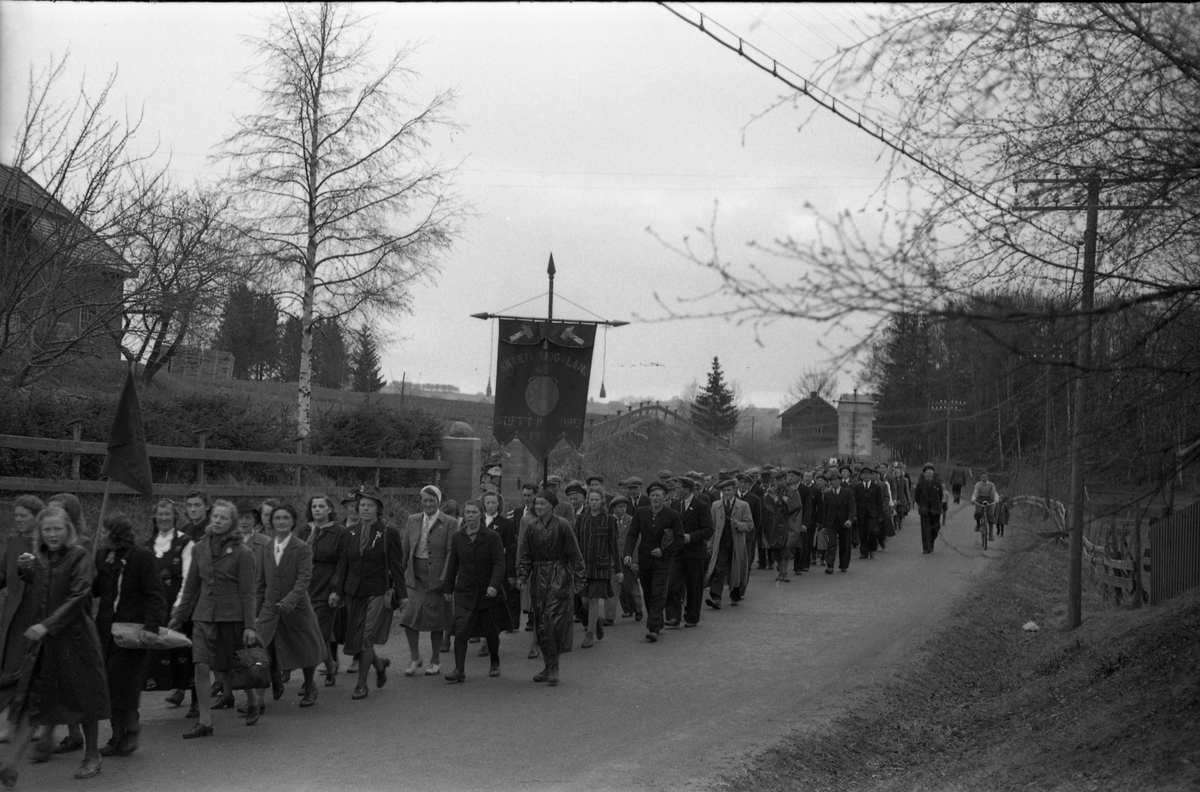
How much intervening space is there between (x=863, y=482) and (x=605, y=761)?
710 inches

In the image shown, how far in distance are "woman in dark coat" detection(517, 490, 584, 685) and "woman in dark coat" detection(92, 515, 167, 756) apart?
4273mm

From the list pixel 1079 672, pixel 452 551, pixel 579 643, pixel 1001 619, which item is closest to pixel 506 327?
pixel 579 643

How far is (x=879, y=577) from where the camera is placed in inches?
886

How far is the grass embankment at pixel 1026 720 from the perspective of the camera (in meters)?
8.20

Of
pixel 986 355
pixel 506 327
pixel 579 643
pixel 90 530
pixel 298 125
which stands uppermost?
pixel 298 125

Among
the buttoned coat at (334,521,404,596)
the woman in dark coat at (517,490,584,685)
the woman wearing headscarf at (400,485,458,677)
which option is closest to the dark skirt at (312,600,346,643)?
the buttoned coat at (334,521,404,596)

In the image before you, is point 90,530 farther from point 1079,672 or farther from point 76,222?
point 1079,672

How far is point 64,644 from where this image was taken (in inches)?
306

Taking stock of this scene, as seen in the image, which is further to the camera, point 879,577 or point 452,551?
point 879,577

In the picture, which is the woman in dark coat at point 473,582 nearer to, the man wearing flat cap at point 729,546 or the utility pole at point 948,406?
the utility pole at point 948,406

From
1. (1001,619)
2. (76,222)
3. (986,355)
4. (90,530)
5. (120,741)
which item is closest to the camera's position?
(986,355)

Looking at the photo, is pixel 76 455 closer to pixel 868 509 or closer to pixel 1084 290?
pixel 1084 290

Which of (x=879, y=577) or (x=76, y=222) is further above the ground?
(x=76, y=222)

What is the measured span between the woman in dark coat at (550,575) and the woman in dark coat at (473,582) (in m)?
0.41
